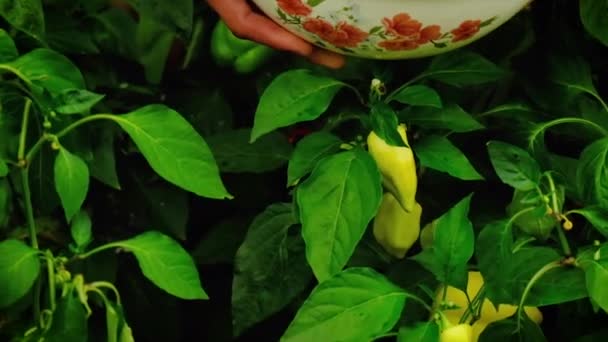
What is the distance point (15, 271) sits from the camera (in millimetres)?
764

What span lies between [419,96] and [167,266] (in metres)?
0.23

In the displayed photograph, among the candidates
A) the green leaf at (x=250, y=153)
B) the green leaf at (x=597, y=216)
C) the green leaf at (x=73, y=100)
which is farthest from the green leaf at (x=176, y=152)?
the green leaf at (x=597, y=216)

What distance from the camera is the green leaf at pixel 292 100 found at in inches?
31.2

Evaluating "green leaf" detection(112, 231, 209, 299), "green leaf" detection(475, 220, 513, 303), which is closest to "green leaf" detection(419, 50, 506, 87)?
"green leaf" detection(475, 220, 513, 303)

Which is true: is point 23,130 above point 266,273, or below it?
above

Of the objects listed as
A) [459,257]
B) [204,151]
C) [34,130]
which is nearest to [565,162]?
[459,257]

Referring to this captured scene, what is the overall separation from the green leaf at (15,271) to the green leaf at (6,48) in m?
0.14

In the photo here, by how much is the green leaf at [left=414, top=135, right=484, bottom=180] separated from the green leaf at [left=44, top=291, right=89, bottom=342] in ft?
0.90

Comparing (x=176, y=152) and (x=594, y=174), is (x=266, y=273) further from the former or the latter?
(x=594, y=174)

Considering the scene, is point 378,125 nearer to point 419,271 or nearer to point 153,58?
point 419,271

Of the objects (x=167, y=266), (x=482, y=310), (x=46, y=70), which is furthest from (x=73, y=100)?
(x=482, y=310)

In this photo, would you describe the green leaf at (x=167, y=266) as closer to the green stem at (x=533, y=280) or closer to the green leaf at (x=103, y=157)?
the green leaf at (x=103, y=157)

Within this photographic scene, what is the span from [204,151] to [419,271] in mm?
219

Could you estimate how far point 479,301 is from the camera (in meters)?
0.77
